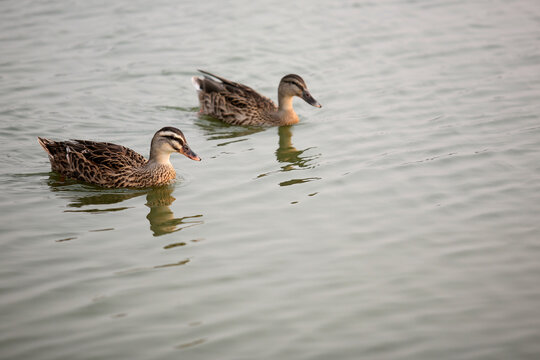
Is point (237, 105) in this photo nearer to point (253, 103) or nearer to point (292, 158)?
point (253, 103)

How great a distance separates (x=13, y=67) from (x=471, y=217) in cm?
996

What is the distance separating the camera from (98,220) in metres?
8.22

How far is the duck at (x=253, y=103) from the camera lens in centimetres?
1226

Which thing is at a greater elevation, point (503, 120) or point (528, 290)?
point (503, 120)

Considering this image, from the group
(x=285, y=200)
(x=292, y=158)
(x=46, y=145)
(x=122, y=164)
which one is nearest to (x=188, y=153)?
(x=122, y=164)

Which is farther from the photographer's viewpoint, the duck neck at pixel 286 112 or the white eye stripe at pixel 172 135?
the duck neck at pixel 286 112

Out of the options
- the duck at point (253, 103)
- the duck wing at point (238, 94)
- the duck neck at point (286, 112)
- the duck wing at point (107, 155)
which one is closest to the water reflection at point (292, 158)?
the duck neck at point (286, 112)

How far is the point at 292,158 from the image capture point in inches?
413

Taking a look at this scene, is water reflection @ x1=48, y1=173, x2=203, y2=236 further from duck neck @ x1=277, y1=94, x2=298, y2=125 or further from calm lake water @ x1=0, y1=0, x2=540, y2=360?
duck neck @ x1=277, y1=94, x2=298, y2=125

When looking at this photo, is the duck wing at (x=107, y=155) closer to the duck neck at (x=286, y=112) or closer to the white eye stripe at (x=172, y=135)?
the white eye stripe at (x=172, y=135)

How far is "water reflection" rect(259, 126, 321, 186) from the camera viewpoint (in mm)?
9555

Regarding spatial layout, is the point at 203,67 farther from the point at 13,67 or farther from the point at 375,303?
the point at 375,303

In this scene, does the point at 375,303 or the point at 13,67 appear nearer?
the point at 375,303

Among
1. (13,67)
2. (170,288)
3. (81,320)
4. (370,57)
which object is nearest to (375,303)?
(170,288)
